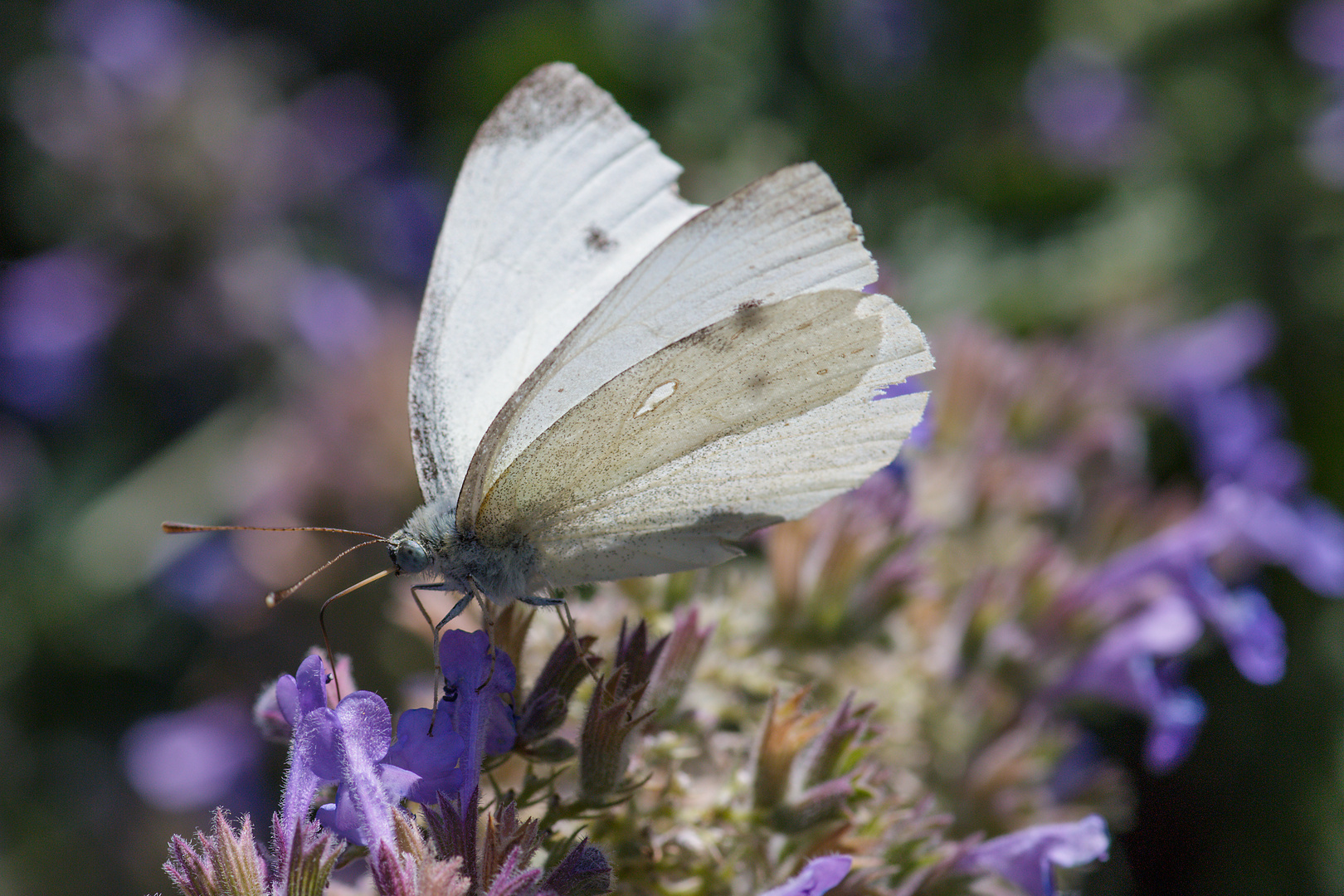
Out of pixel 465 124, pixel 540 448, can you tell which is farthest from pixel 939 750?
pixel 465 124

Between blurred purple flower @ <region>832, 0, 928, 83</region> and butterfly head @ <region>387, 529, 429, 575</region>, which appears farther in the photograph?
blurred purple flower @ <region>832, 0, 928, 83</region>

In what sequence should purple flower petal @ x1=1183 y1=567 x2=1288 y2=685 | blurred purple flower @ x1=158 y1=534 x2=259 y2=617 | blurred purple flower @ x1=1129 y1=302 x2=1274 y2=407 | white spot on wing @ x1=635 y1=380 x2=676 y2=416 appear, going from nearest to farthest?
white spot on wing @ x1=635 y1=380 x2=676 y2=416
purple flower petal @ x1=1183 y1=567 x2=1288 y2=685
blurred purple flower @ x1=1129 y1=302 x2=1274 y2=407
blurred purple flower @ x1=158 y1=534 x2=259 y2=617

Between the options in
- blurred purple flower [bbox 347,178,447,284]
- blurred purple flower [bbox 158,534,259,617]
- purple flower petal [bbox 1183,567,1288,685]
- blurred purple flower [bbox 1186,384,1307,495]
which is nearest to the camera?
purple flower petal [bbox 1183,567,1288,685]

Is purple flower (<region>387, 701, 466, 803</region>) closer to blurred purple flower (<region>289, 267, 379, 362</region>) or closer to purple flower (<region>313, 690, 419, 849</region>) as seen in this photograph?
purple flower (<region>313, 690, 419, 849</region>)

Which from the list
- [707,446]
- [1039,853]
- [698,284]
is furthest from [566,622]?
[1039,853]

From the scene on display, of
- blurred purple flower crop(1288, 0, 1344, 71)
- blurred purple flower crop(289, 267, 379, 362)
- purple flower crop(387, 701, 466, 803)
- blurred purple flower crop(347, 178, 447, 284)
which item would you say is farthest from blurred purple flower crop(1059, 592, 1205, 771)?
blurred purple flower crop(347, 178, 447, 284)

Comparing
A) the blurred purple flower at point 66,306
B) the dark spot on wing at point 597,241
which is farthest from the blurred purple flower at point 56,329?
the dark spot on wing at point 597,241

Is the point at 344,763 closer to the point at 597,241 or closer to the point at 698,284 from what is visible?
the point at 698,284
